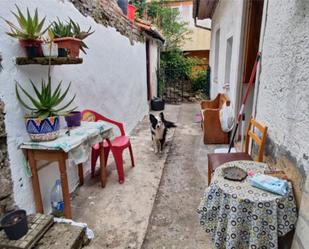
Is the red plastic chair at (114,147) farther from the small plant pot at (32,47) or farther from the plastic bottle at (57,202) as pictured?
the small plant pot at (32,47)

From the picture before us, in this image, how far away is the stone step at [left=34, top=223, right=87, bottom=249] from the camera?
1.54 meters

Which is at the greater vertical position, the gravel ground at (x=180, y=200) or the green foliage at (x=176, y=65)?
the green foliage at (x=176, y=65)

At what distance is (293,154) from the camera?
1516 millimetres

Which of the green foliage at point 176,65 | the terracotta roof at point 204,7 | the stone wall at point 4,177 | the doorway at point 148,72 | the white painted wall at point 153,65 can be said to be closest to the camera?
the stone wall at point 4,177

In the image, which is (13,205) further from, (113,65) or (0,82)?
(113,65)

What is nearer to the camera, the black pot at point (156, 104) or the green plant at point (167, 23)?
the black pot at point (156, 104)

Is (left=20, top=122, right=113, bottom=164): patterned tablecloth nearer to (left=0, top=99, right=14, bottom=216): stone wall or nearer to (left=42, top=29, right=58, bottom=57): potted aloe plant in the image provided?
(left=0, top=99, right=14, bottom=216): stone wall

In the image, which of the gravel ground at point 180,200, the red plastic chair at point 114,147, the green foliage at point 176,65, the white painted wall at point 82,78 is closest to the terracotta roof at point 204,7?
the white painted wall at point 82,78

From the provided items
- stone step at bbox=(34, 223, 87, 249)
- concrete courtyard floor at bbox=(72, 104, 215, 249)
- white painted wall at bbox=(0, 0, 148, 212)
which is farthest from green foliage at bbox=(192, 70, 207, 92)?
stone step at bbox=(34, 223, 87, 249)

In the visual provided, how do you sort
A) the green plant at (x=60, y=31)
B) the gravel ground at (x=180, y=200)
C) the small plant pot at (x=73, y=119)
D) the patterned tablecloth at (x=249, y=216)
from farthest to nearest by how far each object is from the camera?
the small plant pot at (x=73, y=119) < the green plant at (x=60, y=31) < the gravel ground at (x=180, y=200) < the patterned tablecloth at (x=249, y=216)

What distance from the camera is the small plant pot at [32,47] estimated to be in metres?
1.71

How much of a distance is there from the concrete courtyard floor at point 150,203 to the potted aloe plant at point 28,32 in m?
1.46

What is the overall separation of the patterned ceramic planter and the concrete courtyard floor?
83cm

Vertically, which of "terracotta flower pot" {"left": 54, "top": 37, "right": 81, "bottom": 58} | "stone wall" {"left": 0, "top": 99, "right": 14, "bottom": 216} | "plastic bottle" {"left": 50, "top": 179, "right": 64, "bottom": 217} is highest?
"terracotta flower pot" {"left": 54, "top": 37, "right": 81, "bottom": 58}
